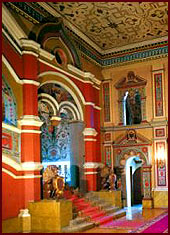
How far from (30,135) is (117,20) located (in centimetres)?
544

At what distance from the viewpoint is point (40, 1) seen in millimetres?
10055

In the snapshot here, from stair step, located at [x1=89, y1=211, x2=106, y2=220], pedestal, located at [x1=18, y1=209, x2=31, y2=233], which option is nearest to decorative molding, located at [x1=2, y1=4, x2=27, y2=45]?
pedestal, located at [x1=18, y1=209, x2=31, y2=233]

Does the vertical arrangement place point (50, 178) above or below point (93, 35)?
below

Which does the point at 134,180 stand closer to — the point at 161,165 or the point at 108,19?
the point at 161,165

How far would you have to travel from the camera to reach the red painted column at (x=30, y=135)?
8797 millimetres

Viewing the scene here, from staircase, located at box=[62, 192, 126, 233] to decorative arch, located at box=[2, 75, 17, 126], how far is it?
123 inches

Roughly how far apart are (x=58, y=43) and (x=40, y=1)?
1.57 m

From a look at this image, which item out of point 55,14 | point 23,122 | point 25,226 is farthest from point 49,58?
point 25,226

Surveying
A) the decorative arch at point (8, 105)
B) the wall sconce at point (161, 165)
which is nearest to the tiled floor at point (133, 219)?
the wall sconce at point (161, 165)

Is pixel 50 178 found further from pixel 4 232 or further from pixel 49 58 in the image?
pixel 49 58

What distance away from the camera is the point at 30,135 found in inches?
356

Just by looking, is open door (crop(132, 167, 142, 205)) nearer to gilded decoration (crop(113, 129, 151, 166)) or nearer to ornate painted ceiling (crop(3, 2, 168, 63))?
gilded decoration (crop(113, 129, 151, 166))

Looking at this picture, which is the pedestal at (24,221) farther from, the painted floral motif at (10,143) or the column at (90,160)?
the column at (90,160)

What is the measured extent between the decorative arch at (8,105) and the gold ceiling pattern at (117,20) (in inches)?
137
